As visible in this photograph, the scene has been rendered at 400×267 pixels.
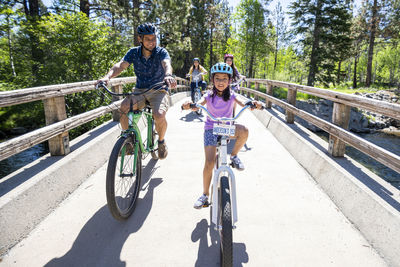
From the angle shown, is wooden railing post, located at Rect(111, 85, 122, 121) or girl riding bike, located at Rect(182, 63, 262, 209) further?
wooden railing post, located at Rect(111, 85, 122, 121)

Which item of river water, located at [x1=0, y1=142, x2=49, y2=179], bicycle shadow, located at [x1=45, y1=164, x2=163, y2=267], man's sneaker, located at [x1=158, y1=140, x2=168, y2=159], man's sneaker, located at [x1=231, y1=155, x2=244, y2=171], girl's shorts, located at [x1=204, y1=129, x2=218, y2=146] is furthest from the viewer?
river water, located at [x1=0, y1=142, x2=49, y2=179]

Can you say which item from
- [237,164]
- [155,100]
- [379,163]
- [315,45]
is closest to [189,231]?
[237,164]

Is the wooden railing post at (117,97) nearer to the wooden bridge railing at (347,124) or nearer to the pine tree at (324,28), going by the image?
the wooden bridge railing at (347,124)

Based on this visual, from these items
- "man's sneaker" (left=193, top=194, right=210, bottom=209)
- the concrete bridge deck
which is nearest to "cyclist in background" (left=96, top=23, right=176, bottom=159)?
the concrete bridge deck

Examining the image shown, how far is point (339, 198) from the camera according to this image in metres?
3.34

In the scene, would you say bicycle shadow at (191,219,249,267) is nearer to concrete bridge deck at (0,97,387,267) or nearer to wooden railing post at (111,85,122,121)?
concrete bridge deck at (0,97,387,267)

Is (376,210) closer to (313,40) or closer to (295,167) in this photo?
(295,167)

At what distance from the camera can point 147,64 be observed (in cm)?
415

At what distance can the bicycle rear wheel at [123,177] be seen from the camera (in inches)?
107

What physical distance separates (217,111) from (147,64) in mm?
1657

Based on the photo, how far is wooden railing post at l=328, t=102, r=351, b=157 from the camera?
12.8 feet

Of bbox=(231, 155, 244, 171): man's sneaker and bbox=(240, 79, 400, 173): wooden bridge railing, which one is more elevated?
bbox=(240, 79, 400, 173): wooden bridge railing

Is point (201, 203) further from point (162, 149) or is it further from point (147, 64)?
point (147, 64)

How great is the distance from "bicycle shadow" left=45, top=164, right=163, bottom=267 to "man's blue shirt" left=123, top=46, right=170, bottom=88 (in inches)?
80.7
